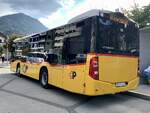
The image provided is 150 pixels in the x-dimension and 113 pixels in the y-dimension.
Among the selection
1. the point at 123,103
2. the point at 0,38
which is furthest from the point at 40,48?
the point at 0,38

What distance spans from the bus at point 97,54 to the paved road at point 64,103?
48 centimetres

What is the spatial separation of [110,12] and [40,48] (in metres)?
5.07

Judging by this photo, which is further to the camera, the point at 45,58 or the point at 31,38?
the point at 31,38

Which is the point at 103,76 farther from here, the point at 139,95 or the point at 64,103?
the point at 139,95

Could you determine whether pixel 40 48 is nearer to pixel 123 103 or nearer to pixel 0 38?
pixel 123 103

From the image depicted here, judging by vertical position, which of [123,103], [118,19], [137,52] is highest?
[118,19]

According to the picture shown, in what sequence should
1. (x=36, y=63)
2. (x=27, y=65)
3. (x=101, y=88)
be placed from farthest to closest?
(x=27, y=65), (x=36, y=63), (x=101, y=88)

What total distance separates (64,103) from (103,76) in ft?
5.52

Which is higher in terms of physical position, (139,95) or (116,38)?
(116,38)

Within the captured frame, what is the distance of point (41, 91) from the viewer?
11172 mm

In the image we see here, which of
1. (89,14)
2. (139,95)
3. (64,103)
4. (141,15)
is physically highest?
(141,15)

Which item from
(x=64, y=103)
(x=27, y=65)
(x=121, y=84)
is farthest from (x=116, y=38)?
(x=27, y=65)

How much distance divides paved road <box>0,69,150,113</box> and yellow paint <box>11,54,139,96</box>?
0.47 metres

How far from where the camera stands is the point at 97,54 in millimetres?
8125
